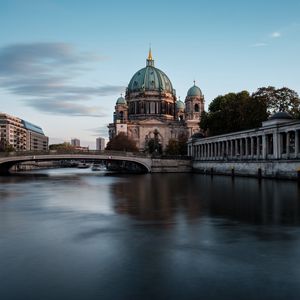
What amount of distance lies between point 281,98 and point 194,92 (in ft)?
336

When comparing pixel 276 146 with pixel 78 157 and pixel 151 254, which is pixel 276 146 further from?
pixel 151 254

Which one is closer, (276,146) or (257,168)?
(276,146)

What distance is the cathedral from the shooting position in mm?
176000

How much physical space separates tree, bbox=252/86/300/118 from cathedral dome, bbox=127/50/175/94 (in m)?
109

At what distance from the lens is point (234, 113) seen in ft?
284

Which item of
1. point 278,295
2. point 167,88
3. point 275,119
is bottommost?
point 278,295

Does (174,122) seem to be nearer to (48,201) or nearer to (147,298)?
(48,201)

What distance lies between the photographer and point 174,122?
180 metres

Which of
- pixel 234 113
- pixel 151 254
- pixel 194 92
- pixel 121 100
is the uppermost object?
pixel 194 92

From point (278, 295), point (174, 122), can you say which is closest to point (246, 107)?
point (278, 295)

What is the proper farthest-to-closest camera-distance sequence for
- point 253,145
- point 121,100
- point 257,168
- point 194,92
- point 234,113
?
point 121,100
point 194,92
point 234,113
point 253,145
point 257,168

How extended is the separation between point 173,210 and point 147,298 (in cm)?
1588

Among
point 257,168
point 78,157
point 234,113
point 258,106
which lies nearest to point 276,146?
point 257,168

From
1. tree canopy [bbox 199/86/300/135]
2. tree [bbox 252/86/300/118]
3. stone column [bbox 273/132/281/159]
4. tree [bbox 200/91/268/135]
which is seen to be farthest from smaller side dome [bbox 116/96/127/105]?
stone column [bbox 273/132/281/159]
